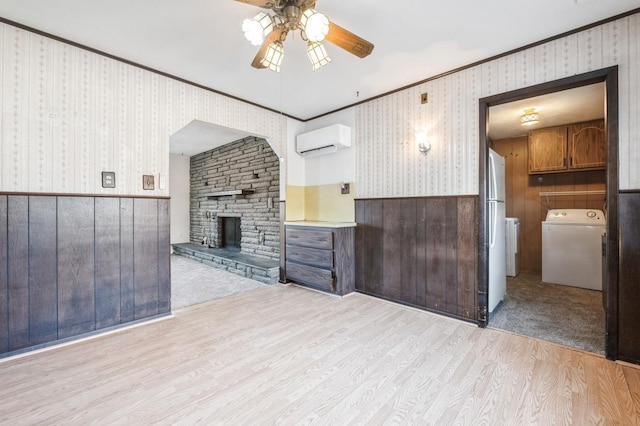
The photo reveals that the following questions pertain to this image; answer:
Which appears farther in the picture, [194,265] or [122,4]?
[194,265]

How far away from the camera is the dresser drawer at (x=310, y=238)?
3.70m

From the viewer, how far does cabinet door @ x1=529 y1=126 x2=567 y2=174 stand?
4477 mm

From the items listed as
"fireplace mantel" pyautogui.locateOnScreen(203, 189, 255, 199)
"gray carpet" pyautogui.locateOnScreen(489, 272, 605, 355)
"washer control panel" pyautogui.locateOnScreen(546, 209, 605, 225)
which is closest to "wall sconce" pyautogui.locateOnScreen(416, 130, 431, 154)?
"gray carpet" pyautogui.locateOnScreen(489, 272, 605, 355)

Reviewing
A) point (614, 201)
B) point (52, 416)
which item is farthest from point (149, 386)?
point (614, 201)

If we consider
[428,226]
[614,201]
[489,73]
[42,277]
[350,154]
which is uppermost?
[489,73]

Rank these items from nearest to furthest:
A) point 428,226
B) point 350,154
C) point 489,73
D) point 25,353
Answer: point 25,353 → point 489,73 → point 428,226 → point 350,154

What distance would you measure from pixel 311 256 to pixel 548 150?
13.9 ft

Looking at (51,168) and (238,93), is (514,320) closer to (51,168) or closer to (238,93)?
(238,93)

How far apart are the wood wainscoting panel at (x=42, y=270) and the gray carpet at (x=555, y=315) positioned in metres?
4.03

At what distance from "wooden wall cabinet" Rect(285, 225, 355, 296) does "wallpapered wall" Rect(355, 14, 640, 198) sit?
71cm

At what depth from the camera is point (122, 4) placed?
6.69 ft

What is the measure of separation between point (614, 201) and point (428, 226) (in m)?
1.47

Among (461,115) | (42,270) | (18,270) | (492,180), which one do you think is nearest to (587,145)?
(492,180)

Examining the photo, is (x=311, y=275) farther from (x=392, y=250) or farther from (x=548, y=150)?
(x=548, y=150)
